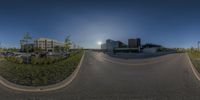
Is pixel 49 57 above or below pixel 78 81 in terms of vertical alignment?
above

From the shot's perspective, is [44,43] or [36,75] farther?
[44,43]

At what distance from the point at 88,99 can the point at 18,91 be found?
212 cm

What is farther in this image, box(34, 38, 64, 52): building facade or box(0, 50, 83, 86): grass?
box(34, 38, 64, 52): building facade

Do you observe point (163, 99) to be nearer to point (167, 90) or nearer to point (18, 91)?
point (167, 90)

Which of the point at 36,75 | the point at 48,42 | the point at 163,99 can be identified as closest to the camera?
the point at 163,99

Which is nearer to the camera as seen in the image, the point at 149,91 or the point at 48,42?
the point at 149,91

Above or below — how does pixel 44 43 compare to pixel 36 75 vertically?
above

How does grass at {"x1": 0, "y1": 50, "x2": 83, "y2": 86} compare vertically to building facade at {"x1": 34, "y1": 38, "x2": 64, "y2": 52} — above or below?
below

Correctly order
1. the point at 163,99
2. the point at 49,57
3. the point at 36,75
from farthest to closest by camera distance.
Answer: the point at 49,57, the point at 36,75, the point at 163,99

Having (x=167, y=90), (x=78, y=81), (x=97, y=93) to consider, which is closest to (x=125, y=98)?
(x=97, y=93)

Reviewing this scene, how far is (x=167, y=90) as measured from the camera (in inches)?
171

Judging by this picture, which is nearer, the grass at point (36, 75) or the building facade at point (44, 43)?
the grass at point (36, 75)

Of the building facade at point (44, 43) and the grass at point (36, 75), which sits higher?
the building facade at point (44, 43)

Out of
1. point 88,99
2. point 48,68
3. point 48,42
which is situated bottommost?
point 88,99
